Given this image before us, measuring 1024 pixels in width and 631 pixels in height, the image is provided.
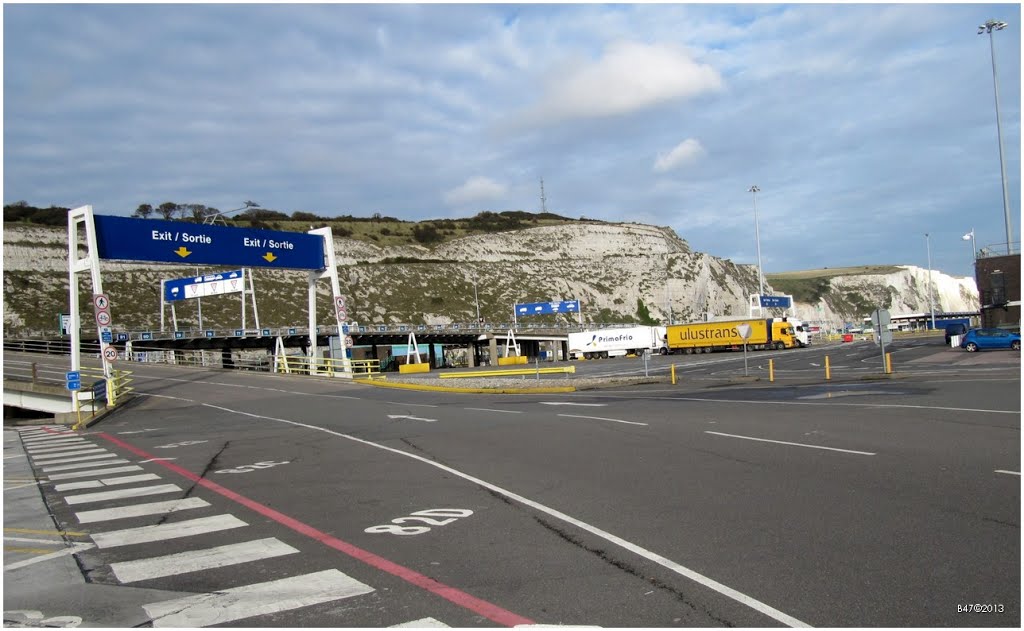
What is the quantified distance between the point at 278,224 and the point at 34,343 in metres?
74.6

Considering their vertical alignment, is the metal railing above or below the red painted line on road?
above

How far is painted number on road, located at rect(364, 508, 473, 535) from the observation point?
7457 millimetres

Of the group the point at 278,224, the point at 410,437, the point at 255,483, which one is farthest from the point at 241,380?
the point at 278,224

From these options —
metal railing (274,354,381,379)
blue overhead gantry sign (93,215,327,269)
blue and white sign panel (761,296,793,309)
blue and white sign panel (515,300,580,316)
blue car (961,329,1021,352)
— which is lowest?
blue car (961,329,1021,352)

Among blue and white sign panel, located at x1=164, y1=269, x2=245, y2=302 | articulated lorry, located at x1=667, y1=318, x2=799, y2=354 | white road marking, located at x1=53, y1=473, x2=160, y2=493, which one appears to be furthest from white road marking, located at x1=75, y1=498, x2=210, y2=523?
articulated lorry, located at x1=667, y1=318, x2=799, y2=354

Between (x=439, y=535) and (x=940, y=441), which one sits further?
(x=940, y=441)

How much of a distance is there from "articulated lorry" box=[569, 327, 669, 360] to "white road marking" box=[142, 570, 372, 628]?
71873mm

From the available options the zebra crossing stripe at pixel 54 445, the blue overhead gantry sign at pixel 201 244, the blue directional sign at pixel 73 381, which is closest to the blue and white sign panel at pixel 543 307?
the blue overhead gantry sign at pixel 201 244

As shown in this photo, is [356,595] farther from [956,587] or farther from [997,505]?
[997,505]

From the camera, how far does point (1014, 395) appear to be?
18.4 m

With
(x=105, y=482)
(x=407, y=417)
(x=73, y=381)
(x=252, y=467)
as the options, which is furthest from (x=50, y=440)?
(x=252, y=467)

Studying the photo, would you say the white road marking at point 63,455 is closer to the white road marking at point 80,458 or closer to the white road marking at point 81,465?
the white road marking at point 80,458

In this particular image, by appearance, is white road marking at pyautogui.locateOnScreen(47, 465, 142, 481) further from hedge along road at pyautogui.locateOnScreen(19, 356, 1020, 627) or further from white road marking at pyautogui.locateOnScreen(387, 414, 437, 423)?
white road marking at pyautogui.locateOnScreen(387, 414, 437, 423)

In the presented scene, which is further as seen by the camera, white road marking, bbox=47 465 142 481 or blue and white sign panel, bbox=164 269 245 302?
blue and white sign panel, bbox=164 269 245 302
